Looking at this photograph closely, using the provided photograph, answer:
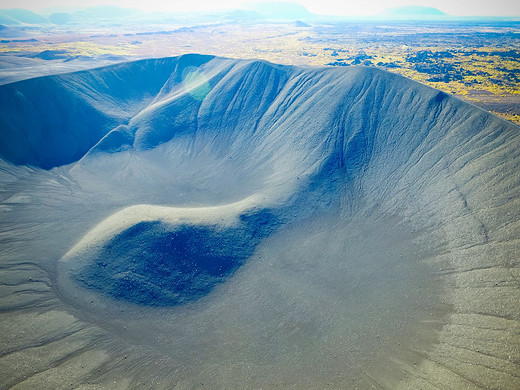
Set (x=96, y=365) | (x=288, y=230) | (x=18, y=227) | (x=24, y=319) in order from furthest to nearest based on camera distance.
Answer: (x=18, y=227), (x=288, y=230), (x=24, y=319), (x=96, y=365)

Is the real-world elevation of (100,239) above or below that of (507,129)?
below

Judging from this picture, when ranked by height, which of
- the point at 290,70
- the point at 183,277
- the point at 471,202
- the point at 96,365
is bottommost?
the point at 96,365

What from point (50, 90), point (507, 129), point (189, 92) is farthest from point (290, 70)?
point (50, 90)

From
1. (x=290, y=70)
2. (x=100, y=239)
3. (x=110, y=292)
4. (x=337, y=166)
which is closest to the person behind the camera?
(x=110, y=292)

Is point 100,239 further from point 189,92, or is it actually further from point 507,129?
point 507,129

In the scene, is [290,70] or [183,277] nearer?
[183,277]

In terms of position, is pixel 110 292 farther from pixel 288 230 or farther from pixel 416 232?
pixel 416 232

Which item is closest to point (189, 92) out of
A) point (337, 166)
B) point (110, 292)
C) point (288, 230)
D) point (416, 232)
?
point (337, 166)
